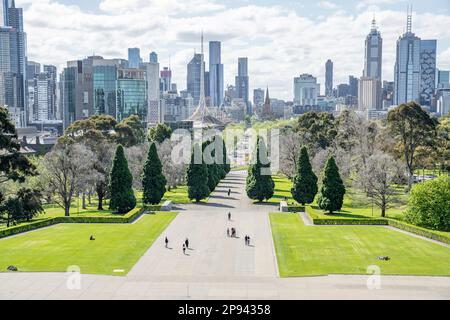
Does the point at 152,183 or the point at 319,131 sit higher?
the point at 319,131

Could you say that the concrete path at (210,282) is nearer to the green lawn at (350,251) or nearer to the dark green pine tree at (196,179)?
the green lawn at (350,251)

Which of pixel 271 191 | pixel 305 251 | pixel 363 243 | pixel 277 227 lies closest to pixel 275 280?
pixel 305 251

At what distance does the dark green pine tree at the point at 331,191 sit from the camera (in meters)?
56.0

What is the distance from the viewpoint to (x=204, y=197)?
67.1 meters

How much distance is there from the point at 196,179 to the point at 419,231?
2847 cm

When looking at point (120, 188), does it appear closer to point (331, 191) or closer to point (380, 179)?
point (331, 191)

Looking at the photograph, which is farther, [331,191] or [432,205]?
[331,191]

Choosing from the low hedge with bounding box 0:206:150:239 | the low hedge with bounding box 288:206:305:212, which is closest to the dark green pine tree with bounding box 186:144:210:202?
the low hedge with bounding box 0:206:150:239

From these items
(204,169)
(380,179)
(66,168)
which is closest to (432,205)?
(380,179)

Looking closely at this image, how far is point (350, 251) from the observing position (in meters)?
39.8

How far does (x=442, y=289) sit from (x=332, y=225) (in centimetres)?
2153

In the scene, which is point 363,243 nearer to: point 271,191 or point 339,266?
point 339,266

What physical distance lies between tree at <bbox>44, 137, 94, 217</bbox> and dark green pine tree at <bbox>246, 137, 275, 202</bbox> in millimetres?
18683

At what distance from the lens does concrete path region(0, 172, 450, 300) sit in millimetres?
28609
